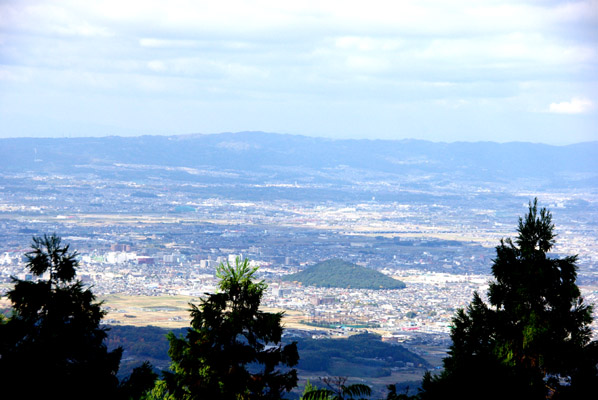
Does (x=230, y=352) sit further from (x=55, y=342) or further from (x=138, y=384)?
(x=55, y=342)

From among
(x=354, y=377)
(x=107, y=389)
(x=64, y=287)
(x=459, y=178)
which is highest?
(x=459, y=178)

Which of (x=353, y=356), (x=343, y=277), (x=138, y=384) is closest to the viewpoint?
(x=138, y=384)

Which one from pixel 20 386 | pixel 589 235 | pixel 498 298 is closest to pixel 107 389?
pixel 20 386

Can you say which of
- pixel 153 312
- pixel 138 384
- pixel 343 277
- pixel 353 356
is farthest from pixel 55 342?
pixel 343 277

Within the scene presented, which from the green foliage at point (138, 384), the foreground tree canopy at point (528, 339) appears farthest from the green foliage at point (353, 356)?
the green foliage at point (138, 384)

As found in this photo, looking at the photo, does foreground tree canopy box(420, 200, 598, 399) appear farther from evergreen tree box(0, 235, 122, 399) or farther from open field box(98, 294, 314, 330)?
open field box(98, 294, 314, 330)

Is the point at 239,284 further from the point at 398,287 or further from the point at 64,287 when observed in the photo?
the point at 398,287
